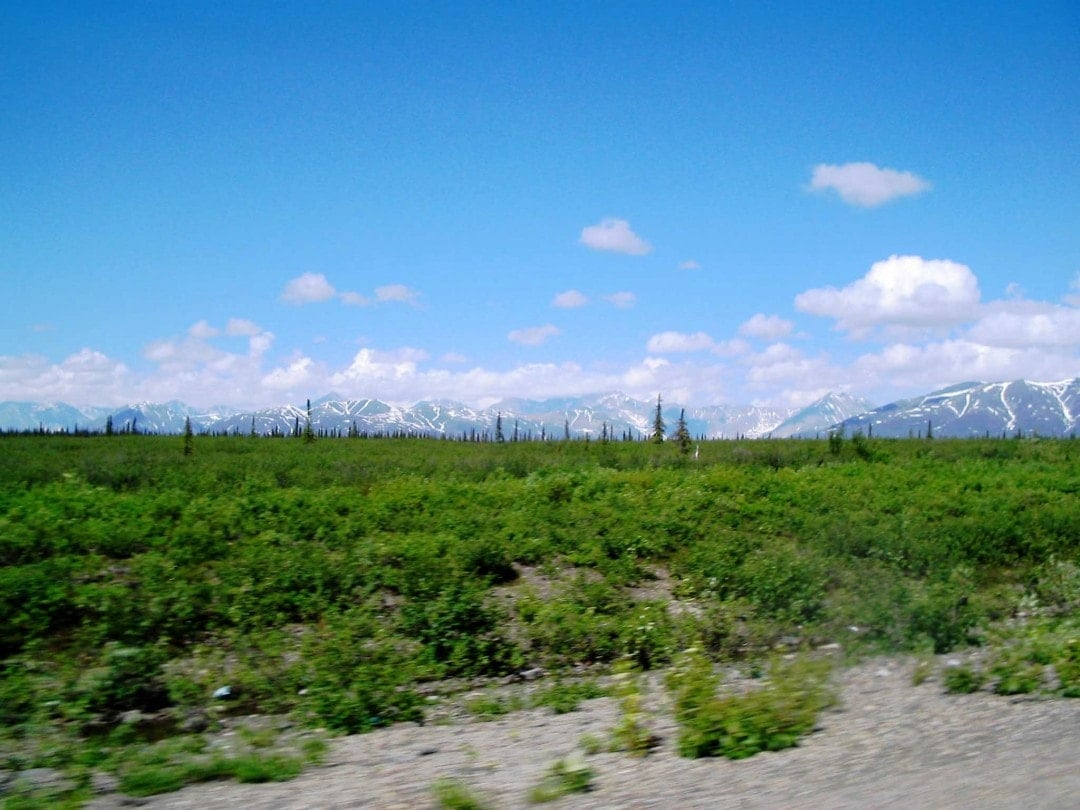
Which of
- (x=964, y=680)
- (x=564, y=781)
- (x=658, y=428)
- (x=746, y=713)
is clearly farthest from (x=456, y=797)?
(x=658, y=428)

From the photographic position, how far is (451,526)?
16.4m

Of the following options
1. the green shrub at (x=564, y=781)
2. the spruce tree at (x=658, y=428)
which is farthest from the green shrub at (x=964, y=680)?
the spruce tree at (x=658, y=428)

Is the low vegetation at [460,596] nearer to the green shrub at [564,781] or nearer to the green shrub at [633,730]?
the green shrub at [633,730]

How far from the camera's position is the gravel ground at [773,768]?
209 inches

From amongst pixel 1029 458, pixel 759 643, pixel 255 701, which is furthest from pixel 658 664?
pixel 1029 458

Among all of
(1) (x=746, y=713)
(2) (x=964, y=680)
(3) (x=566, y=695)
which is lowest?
(3) (x=566, y=695)

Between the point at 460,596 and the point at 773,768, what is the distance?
662 centimetres

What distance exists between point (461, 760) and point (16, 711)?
4.81 m

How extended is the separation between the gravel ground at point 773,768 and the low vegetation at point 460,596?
0.39m

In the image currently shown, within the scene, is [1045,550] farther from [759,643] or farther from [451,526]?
[451,526]

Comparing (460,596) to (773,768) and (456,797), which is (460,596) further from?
(773,768)

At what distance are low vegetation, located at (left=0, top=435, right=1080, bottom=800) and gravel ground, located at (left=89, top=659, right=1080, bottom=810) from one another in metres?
0.39

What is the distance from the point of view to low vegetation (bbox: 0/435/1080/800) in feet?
27.4

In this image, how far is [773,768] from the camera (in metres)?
5.95
